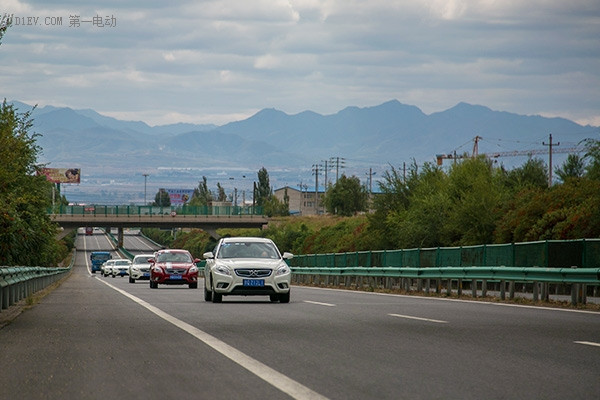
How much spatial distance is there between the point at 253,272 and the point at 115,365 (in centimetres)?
1348

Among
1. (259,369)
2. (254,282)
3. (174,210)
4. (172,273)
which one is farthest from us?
(174,210)

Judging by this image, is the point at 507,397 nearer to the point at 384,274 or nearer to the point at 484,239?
the point at 384,274

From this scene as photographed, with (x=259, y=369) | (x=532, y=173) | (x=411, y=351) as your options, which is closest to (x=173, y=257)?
(x=411, y=351)

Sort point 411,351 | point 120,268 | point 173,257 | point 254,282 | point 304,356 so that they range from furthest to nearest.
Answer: point 120,268, point 173,257, point 254,282, point 411,351, point 304,356

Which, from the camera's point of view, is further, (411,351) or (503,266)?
(503,266)

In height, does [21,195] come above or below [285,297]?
above

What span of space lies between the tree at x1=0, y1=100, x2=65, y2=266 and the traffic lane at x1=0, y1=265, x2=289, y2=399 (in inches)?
117

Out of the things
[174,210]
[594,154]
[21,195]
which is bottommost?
[21,195]

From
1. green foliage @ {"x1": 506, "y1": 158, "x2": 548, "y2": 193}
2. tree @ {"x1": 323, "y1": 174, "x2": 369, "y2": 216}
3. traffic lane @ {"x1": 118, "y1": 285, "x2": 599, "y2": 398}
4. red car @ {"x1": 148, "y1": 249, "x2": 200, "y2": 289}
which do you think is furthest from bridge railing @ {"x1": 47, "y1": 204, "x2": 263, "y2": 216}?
traffic lane @ {"x1": 118, "y1": 285, "x2": 599, "y2": 398}

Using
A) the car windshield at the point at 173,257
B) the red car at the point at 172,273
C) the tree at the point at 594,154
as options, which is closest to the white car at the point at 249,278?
the red car at the point at 172,273

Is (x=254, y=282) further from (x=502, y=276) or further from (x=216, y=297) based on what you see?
(x=502, y=276)

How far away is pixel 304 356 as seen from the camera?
11.4 m

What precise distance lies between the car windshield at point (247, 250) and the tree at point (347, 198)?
12603cm

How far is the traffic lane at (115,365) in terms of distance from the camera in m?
8.93
